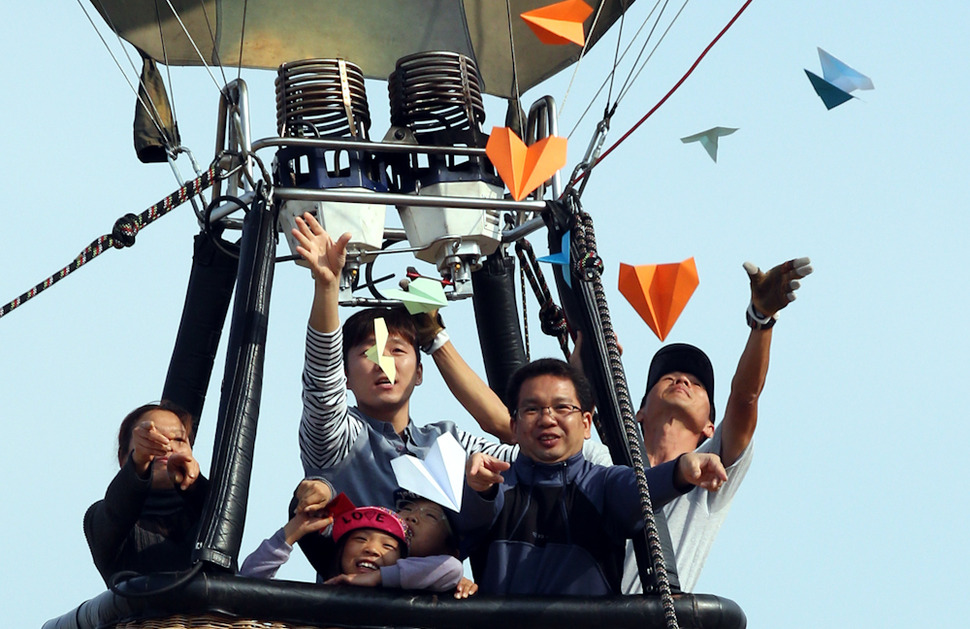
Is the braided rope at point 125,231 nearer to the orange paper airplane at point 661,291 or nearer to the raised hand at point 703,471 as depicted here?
the orange paper airplane at point 661,291

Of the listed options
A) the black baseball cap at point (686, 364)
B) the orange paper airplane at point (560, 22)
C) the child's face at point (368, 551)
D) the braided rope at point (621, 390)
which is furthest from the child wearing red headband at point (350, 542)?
the orange paper airplane at point (560, 22)

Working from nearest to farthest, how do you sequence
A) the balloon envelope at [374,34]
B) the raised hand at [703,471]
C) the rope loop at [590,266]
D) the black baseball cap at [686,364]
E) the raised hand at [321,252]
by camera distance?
the raised hand at [703,471] → the raised hand at [321,252] → the rope loop at [590,266] → the black baseball cap at [686,364] → the balloon envelope at [374,34]

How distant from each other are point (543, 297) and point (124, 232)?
154 centimetres

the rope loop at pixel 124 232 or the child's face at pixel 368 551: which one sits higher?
the rope loop at pixel 124 232

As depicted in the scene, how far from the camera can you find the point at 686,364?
4.79 metres

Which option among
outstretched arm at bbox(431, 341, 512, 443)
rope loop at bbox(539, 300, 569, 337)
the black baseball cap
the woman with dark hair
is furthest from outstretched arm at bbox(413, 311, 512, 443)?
the woman with dark hair

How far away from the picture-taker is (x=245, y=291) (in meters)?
4.27

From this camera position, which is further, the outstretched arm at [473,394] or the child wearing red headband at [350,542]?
the outstretched arm at [473,394]

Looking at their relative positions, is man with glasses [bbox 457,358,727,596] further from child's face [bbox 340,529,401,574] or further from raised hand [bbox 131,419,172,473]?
raised hand [bbox 131,419,172,473]

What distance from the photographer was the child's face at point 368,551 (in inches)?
153

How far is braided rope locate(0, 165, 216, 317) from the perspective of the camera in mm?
4852

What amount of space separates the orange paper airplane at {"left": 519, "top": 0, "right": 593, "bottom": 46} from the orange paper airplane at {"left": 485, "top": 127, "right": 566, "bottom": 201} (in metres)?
0.29

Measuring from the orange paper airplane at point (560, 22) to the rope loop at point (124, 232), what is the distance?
1.27 meters

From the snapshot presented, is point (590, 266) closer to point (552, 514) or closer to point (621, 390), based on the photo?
point (621, 390)
